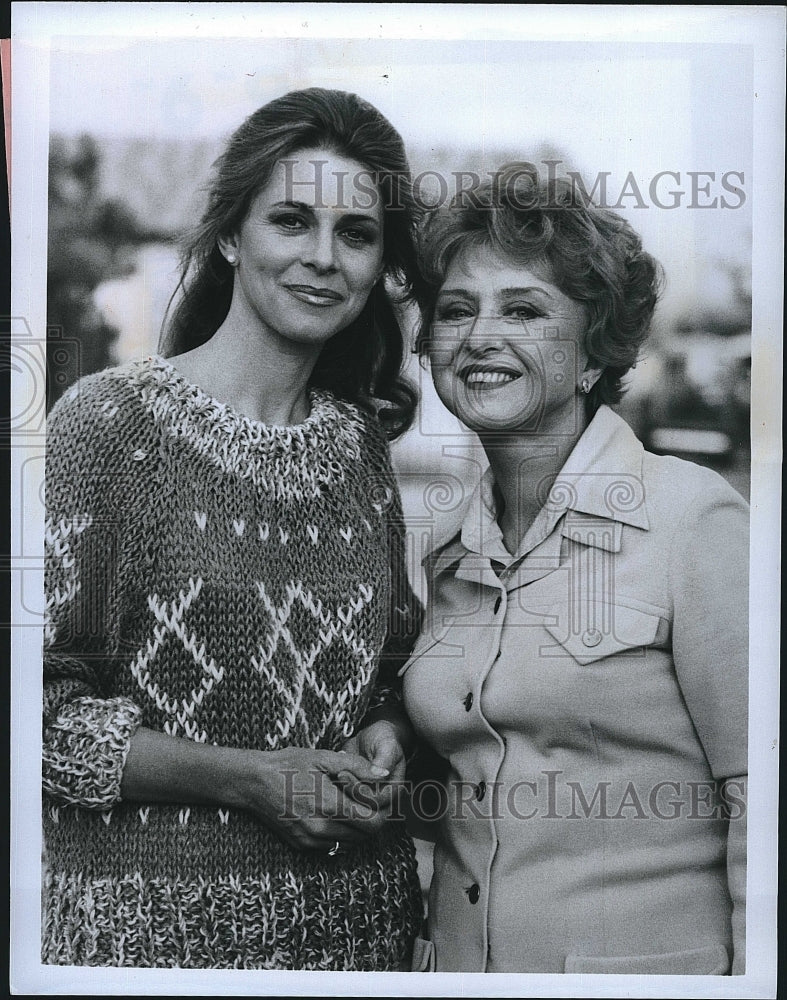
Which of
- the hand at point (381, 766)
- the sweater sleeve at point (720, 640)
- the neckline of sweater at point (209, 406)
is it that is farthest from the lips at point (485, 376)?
the hand at point (381, 766)

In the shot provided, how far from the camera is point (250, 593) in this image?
2162 mm

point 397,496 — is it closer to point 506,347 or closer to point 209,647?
point 506,347

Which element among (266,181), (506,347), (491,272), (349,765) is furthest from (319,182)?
(349,765)

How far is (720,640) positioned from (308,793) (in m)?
0.91

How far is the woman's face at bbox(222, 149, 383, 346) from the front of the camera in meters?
2.17

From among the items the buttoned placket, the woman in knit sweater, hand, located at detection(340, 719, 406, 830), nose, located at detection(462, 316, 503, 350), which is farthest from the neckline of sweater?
hand, located at detection(340, 719, 406, 830)

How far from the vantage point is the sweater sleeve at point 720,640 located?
2.16 meters

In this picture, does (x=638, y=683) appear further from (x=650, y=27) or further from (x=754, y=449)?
(x=650, y=27)

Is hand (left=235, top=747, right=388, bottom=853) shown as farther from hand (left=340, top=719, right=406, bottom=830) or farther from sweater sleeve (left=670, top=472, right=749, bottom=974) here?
sweater sleeve (left=670, top=472, right=749, bottom=974)

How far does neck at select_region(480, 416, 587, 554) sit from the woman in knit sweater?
0.74ft

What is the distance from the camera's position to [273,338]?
219cm

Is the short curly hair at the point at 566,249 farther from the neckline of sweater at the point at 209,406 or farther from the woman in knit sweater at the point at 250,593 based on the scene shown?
the neckline of sweater at the point at 209,406

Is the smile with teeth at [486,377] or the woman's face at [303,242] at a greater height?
the woman's face at [303,242]

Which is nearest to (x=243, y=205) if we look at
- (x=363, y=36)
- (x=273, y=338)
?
(x=273, y=338)
